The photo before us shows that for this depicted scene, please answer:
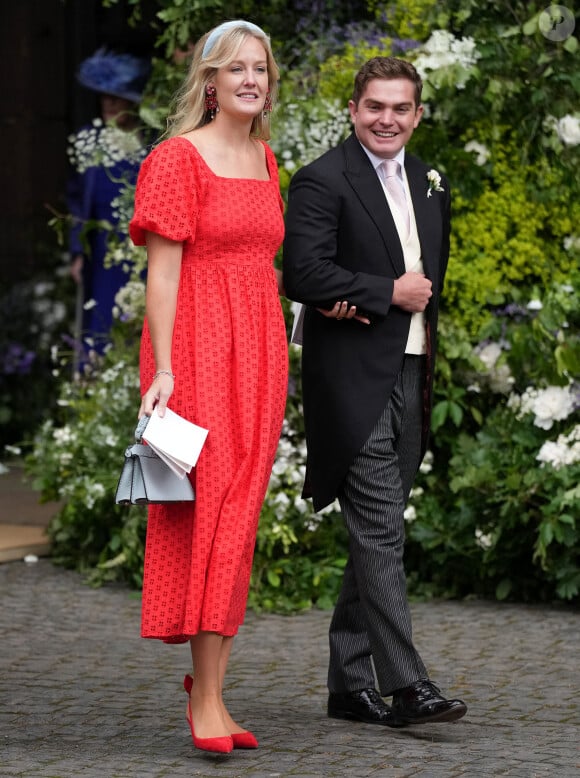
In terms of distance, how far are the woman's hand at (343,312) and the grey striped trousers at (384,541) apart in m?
0.21

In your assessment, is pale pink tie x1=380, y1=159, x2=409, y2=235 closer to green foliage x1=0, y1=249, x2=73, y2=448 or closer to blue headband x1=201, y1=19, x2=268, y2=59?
blue headband x1=201, y1=19, x2=268, y2=59

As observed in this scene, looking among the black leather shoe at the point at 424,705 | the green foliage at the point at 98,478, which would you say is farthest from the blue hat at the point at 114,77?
the black leather shoe at the point at 424,705

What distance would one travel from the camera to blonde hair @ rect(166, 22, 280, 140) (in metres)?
4.18

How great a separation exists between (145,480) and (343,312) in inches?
27.8

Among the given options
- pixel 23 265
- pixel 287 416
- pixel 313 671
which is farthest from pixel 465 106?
pixel 23 265

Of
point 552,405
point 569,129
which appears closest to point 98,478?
point 552,405

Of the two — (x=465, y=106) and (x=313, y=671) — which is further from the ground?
(x=465, y=106)

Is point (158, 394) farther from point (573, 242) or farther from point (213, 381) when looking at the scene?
point (573, 242)

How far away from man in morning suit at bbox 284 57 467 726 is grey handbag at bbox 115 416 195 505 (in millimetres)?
527

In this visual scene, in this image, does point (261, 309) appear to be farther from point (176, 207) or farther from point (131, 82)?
point (131, 82)

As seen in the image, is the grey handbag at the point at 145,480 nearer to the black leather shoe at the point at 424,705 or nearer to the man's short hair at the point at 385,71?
the black leather shoe at the point at 424,705

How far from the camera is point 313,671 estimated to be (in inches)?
205

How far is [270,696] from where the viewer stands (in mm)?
4879

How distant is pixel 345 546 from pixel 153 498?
255cm
